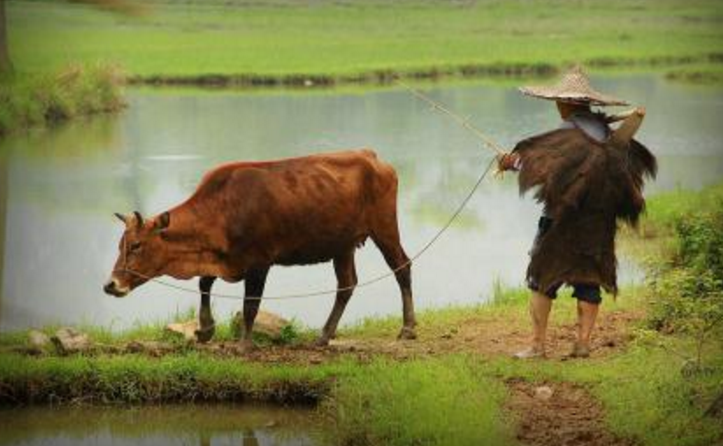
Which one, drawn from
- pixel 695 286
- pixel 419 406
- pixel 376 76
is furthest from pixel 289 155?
pixel 376 76

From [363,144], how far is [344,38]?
65.9 feet

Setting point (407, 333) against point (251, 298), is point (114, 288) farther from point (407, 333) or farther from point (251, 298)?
point (407, 333)

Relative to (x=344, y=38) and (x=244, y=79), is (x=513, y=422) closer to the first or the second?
(x=244, y=79)

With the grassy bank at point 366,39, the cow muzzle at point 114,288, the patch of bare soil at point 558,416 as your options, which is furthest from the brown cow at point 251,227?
the grassy bank at point 366,39

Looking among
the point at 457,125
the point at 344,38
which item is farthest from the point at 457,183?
the point at 344,38

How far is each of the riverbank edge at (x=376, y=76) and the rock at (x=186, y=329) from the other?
21.6 meters

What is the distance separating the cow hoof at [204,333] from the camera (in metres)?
9.76

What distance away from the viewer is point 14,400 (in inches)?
364

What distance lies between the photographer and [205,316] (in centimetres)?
972

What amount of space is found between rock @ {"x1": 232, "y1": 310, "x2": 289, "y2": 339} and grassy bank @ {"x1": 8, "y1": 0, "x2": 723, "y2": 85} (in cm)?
1979

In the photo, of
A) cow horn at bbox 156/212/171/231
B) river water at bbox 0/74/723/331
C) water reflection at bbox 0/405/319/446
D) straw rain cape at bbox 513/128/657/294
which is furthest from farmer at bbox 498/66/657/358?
river water at bbox 0/74/723/331

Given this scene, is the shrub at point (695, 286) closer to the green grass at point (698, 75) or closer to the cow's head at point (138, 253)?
the cow's head at point (138, 253)

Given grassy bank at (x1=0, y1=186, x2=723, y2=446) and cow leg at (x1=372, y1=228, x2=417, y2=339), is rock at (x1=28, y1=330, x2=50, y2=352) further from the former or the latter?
cow leg at (x1=372, y1=228, x2=417, y2=339)

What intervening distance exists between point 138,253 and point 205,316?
24.8 inches
